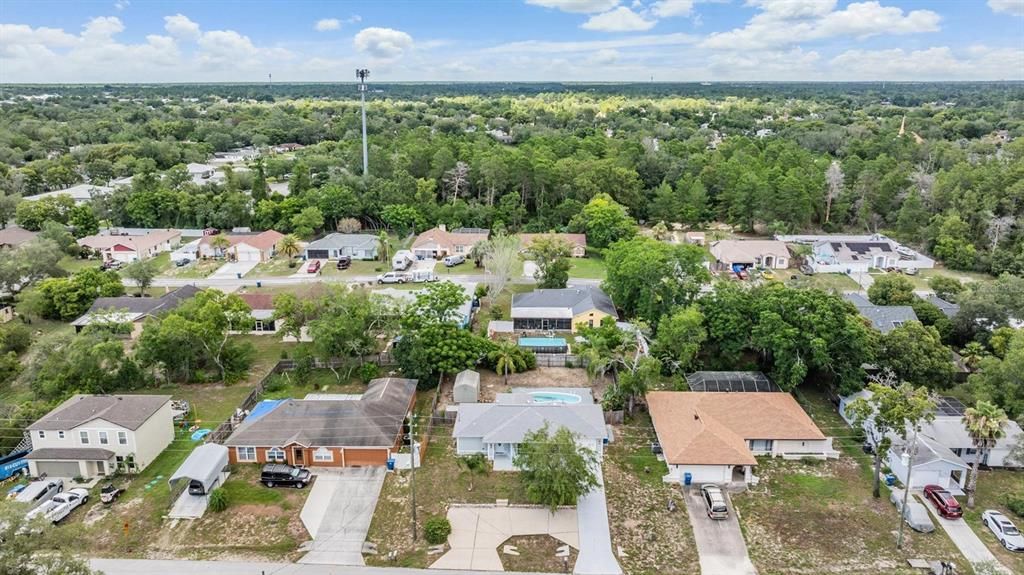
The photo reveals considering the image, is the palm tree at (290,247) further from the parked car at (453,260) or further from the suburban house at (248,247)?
the parked car at (453,260)

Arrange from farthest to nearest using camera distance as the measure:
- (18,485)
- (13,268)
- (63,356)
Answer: (13,268) < (63,356) < (18,485)

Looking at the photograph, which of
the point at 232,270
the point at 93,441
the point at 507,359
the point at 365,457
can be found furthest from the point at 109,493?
the point at 232,270

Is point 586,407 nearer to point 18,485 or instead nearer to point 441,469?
point 441,469

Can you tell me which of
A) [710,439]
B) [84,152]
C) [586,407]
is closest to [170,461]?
[586,407]

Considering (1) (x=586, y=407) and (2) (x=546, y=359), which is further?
(2) (x=546, y=359)

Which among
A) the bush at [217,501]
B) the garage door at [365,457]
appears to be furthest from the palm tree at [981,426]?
the bush at [217,501]

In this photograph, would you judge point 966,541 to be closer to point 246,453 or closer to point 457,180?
point 246,453

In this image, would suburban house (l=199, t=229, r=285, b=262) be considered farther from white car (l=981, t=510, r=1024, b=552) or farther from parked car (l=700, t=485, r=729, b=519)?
white car (l=981, t=510, r=1024, b=552)

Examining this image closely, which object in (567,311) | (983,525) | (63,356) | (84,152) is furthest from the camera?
(84,152)

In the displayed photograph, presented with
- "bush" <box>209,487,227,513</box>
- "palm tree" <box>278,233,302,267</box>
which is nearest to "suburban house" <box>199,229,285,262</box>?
"palm tree" <box>278,233,302,267</box>
